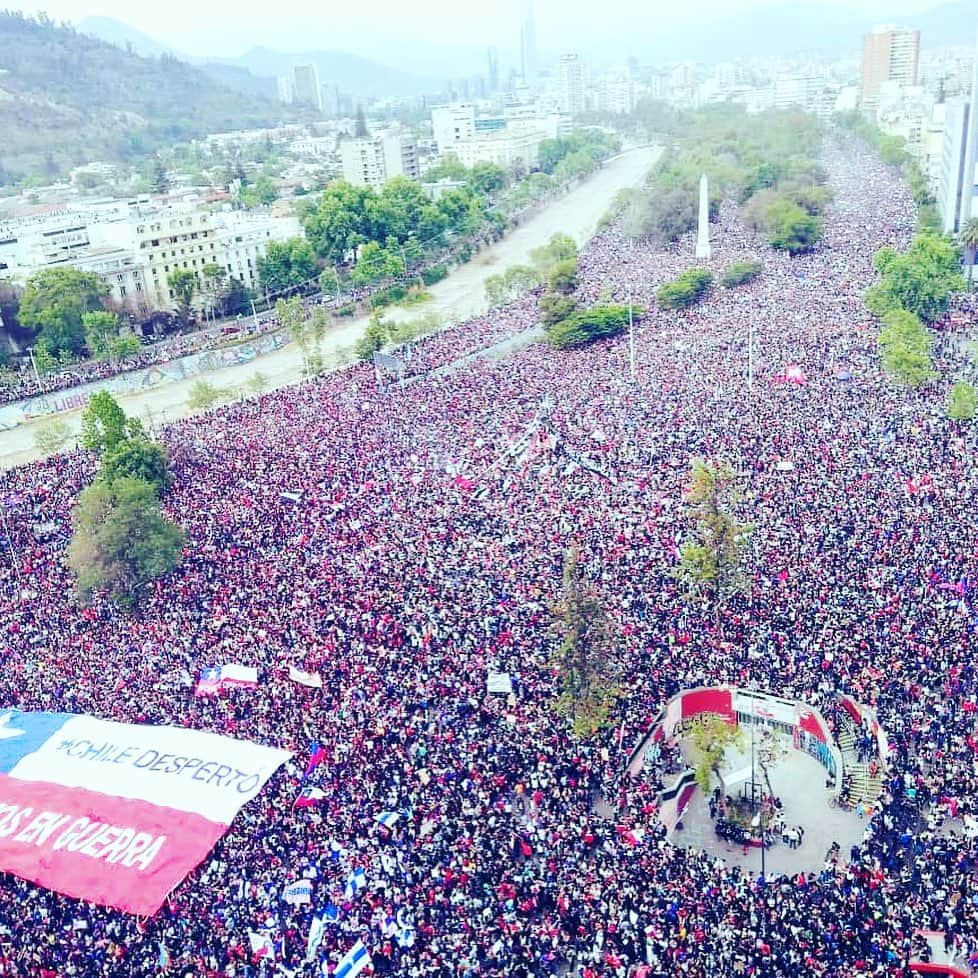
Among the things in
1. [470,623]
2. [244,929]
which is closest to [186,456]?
[470,623]

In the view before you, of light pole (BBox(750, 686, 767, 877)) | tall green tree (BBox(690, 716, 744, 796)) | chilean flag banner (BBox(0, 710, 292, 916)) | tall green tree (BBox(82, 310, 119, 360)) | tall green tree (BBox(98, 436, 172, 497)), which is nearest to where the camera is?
chilean flag banner (BBox(0, 710, 292, 916))

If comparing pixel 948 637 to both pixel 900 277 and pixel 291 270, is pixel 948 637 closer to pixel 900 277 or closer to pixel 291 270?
pixel 900 277

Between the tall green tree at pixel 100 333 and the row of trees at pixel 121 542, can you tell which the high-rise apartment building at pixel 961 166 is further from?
the tall green tree at pixel 100 333

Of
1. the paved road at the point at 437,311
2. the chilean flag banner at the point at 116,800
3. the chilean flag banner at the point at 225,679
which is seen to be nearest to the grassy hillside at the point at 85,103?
the paved road at the point at 437,311

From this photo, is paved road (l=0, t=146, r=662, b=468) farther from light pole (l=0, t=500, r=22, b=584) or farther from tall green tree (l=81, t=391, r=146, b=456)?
light pole (l=0, t=500, r=22, b=584)

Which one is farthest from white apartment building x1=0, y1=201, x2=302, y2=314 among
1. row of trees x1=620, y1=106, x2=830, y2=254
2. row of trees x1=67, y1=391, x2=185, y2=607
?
row of trees x1=67, y1=391, x2=185, y2=607
